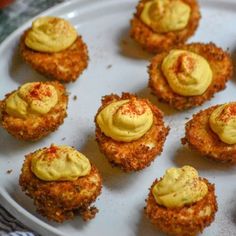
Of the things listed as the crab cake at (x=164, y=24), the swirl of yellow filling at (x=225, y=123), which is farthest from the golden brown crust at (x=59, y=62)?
the swirl of yellow filling at (x=225, y=123)

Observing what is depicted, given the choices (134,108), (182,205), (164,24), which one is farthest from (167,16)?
(182,205)

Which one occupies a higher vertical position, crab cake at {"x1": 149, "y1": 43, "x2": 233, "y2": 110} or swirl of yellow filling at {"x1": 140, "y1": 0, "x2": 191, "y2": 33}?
swirl of yellow filling at {"x1": 140, "y1": 0, "x2": 191, "y2": 33}

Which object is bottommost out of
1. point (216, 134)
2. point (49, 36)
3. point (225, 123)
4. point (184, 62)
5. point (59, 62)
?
point (216, 134)

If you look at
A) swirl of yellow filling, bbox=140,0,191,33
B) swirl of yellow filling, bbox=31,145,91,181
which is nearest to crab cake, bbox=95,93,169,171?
swirl of yellow filling, bbox=31,145,91,181

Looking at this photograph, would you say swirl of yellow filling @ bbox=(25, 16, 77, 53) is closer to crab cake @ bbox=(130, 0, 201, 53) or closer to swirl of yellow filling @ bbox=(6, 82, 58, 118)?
swirl of yellow filling @ bbox=(6, 82, 58, 118)

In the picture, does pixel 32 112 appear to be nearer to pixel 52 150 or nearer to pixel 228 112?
pixel 52 150

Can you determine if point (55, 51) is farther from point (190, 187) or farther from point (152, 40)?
point (190, 187)
